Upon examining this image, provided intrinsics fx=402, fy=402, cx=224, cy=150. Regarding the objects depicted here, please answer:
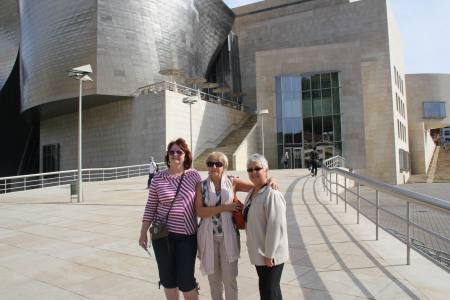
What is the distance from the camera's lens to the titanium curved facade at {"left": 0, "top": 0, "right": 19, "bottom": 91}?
39000mm

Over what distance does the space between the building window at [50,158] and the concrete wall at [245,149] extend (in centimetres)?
1817

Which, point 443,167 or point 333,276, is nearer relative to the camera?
point 333,276

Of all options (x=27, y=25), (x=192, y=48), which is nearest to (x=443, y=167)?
(x=192, y=48)

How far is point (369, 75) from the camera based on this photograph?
119 ft

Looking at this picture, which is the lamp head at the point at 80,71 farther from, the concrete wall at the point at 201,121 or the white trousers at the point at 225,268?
the concrete wall at the point at 201,121

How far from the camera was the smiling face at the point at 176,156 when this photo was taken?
3.33 metres

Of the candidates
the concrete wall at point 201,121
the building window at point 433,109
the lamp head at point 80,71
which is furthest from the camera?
the building window at point 433,109

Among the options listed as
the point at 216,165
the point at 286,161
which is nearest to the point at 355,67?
the point at 286,161

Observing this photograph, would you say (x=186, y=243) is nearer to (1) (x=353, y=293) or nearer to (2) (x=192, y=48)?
(1) (x=353, y=293)

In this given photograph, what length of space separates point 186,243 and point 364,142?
31.6 m

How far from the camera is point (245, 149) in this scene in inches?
1212

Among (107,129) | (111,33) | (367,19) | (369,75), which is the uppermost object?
(367,19)

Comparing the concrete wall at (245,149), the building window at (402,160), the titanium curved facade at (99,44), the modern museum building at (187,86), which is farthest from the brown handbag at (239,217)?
the building window at (402,160)

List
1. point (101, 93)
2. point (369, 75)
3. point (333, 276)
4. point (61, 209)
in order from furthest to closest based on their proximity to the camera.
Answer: point (369, 75) → point (101, 93) → point (61, 209) → point (333, 276)
